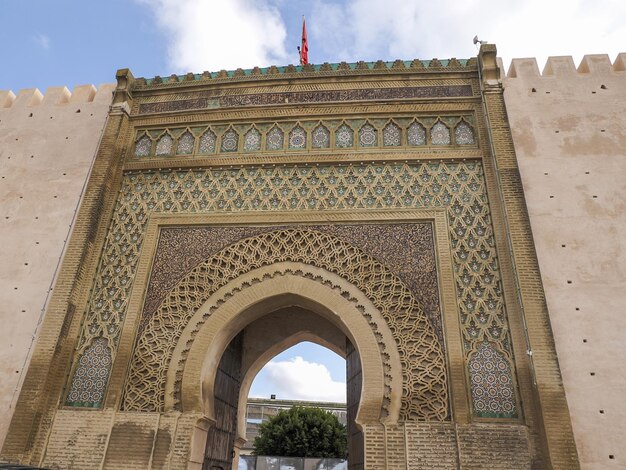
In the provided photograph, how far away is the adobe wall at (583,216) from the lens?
425 centimetres

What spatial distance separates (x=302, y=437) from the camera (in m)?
15.0

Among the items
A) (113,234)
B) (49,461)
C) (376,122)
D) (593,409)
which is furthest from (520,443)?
(113,234)

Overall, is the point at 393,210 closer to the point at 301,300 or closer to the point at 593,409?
the point at 301,300

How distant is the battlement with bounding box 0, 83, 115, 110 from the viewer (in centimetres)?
669

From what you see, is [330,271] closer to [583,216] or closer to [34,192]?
[583,216]

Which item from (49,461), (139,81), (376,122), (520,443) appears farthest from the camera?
(139,81)

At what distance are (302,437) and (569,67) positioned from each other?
1295 centimetres

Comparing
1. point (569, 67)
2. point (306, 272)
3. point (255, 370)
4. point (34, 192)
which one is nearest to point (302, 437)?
point (255, 370)

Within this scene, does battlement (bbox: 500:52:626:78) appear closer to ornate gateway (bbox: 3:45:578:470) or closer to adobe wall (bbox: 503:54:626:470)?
adobe wall (bbox: 503:54:626:470)

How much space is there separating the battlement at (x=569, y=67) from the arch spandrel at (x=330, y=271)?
10.5ft

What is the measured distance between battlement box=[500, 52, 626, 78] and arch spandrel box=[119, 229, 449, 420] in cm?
321

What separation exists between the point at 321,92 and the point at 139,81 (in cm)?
261

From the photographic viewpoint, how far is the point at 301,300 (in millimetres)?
5156

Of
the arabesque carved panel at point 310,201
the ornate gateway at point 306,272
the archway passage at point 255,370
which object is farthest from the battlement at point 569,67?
the archway passage at point 255,370
